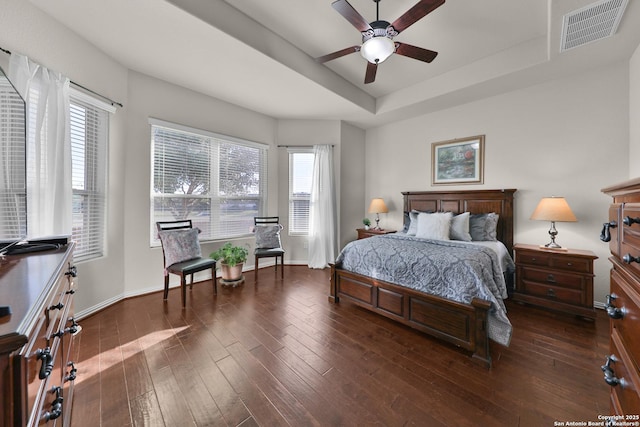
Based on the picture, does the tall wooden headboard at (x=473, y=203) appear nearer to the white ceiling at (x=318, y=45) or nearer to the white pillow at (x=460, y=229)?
the white pillow at (x=460, y=229)

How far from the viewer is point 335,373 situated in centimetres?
176

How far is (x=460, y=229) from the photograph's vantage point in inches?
128

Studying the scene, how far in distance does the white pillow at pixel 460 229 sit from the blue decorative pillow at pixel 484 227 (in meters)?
0.12

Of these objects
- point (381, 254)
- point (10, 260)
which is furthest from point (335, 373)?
point (10, 260)

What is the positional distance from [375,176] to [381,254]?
275 cm

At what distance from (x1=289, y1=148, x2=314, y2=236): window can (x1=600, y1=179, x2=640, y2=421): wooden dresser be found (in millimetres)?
4046

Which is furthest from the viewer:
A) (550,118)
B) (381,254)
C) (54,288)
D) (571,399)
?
(550,118)

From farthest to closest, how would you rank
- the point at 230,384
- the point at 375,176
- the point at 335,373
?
the point at 375,176 → the point at 335,373 → the point at 230,384

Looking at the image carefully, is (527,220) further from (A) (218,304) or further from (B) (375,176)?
(A) (218,304)

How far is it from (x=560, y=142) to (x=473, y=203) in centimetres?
121

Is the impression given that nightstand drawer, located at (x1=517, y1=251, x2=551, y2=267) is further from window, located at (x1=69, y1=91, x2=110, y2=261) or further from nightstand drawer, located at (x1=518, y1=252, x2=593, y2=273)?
window, located at (x1=69, y1=91, x2=110, y2=261)

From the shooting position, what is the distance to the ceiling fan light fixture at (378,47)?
6.84 feet

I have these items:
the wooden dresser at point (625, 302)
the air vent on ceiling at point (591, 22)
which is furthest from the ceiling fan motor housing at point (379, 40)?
the wooden dresser at point (625, 302)

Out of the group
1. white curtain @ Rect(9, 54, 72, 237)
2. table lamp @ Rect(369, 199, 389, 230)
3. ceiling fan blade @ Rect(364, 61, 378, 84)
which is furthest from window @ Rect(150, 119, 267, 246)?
ceiling fan blade @ Rect(364, 61, 378, 84)
